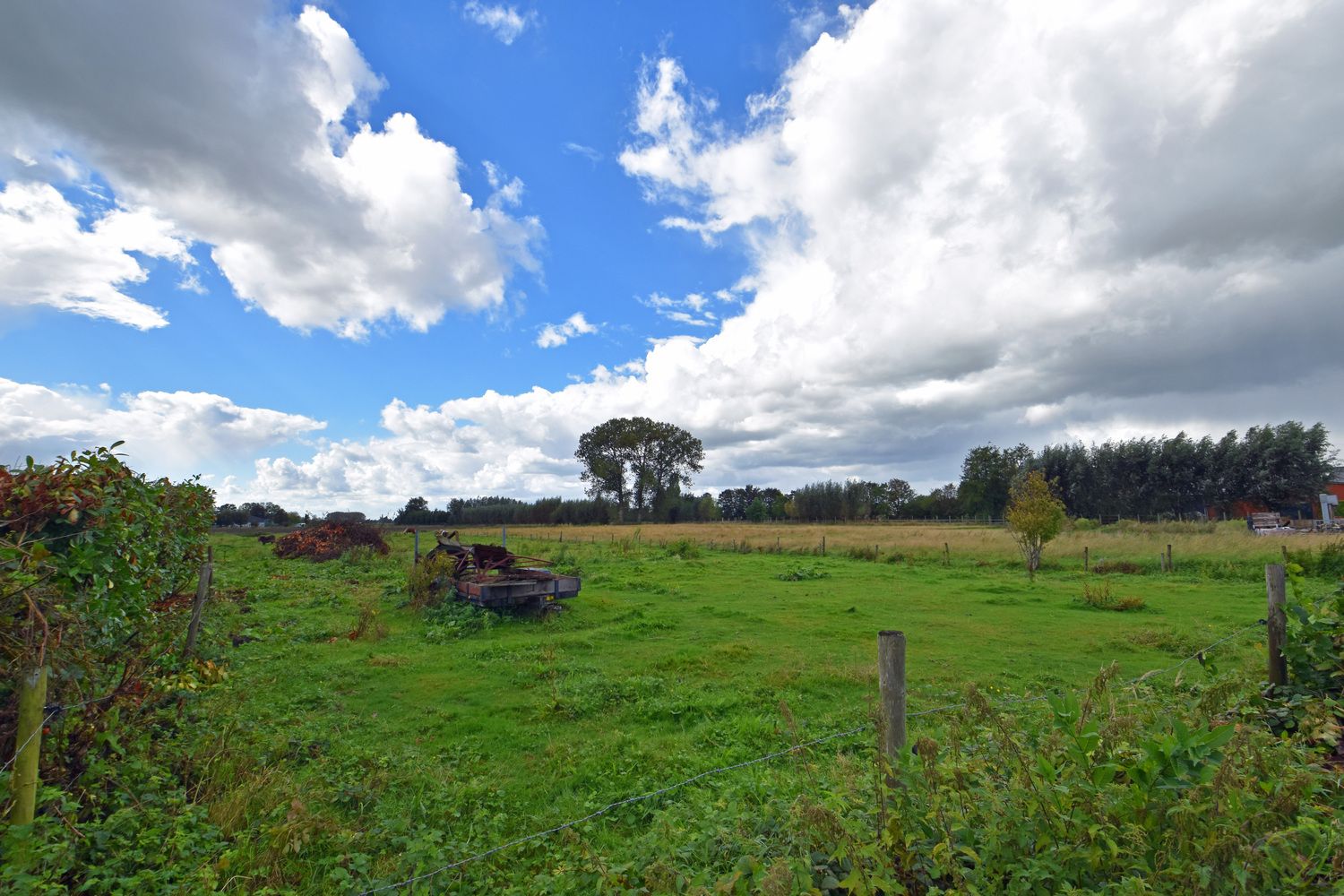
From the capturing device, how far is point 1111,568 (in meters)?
21.8

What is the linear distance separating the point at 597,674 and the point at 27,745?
6.14 metres

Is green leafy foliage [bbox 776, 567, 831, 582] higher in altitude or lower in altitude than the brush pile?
lower

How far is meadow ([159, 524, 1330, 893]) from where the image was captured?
13.1ft

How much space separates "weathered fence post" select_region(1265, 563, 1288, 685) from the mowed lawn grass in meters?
3.08

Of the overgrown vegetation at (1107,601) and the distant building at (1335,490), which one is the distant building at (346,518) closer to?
the overgrown vegetation at (1107,601)

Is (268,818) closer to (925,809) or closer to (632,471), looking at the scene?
(925,809)

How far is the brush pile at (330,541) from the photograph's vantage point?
23.2 meters

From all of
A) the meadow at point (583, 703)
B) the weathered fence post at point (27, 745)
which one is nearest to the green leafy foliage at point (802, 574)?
the meadow at point (583, 703)

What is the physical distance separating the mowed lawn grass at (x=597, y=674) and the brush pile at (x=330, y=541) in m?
5.43

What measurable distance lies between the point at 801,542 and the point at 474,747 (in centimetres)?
2786

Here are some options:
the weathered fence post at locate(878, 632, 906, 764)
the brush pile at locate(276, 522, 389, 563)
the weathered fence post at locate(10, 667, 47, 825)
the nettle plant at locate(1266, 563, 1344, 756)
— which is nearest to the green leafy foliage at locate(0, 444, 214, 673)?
the weathered fence post at locate(10, 667, 47, 825)

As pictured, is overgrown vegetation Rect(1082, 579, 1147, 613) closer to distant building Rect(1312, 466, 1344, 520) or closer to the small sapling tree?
the small sapling tree

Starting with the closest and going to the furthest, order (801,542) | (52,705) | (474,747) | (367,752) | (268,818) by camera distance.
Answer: (52,705)
(268,818)
(367,752)
(474,747)
(801,542)

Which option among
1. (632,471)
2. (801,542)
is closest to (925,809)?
(801,542)
